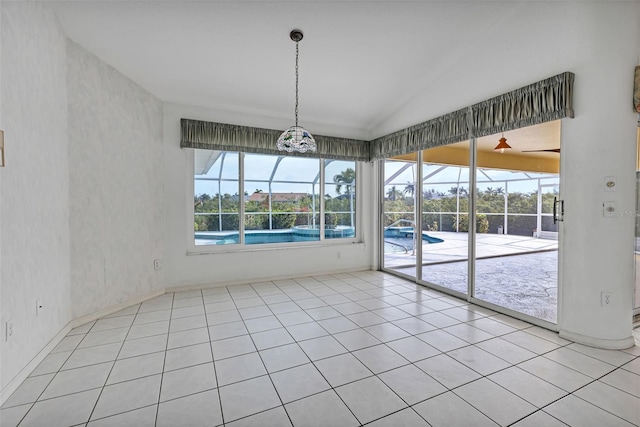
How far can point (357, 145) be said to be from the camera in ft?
17.3

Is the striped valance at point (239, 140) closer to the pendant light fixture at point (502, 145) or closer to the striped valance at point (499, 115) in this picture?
the striped valance at point (499, 115)

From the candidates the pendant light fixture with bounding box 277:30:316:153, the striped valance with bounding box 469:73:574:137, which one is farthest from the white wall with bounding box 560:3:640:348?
the pendant light fixture with bounding box 277:30:316:153

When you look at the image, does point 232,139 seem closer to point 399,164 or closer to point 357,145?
point 357,145

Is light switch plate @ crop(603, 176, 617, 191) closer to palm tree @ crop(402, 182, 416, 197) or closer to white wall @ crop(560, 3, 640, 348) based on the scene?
white wall @ crop(560, 3, 640, 348)

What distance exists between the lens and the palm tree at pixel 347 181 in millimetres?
5391

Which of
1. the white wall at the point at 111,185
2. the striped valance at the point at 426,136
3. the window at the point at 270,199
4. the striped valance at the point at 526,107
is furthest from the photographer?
the window at the point at 270,199

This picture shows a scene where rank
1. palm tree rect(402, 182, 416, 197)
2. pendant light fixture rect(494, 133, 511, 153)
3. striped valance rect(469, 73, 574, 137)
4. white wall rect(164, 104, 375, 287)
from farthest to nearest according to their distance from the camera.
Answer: palm tree rect(402, 182, 416, 197)
white wall rect(164, 104, 375, 287)
pendant light fixture rect(494, 133, 511, 153)
striped valance rect(469, 73, 574, 137)

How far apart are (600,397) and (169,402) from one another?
2.71 m

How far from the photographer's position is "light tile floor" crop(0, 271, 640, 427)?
1.69 metres

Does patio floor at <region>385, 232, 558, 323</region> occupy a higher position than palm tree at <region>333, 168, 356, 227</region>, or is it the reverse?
palm tree at <region>333, 168, 356, 227</region>

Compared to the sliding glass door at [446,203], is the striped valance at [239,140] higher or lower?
higher

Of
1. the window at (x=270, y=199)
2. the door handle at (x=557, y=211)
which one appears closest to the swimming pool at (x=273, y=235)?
the window at (x=270, y=199)

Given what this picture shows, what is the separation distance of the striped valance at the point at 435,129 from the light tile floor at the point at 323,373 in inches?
82.8

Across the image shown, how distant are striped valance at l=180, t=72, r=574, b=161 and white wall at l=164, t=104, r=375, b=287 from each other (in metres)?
0.17
